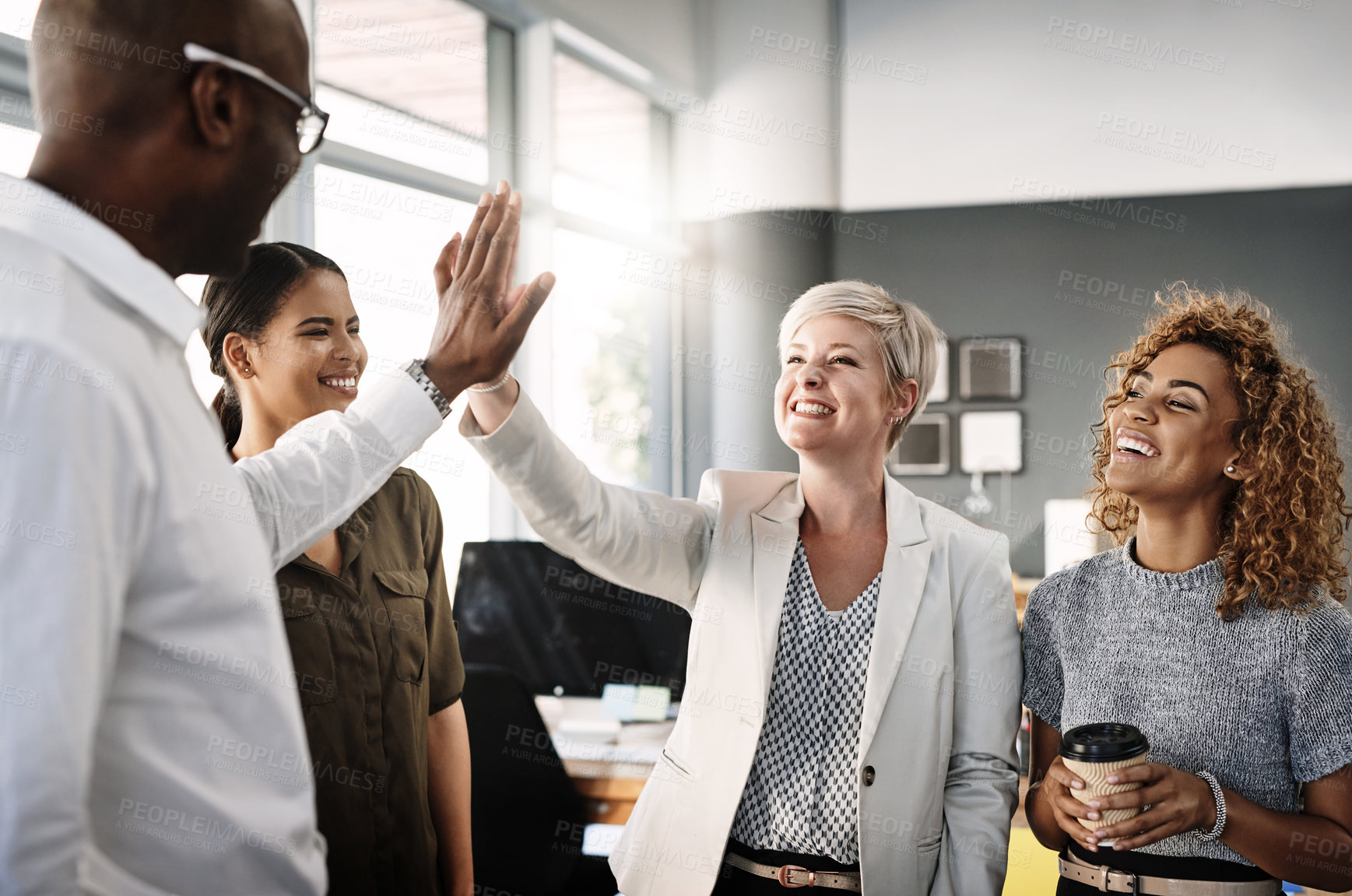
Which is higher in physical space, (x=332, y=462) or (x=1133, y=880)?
(x=332, y=462)

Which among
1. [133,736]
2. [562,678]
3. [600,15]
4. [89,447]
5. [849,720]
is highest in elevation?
[600,15]

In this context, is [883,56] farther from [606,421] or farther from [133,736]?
[133,736]

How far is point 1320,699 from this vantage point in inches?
59.0

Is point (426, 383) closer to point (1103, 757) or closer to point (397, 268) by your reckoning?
point (1103, 757)

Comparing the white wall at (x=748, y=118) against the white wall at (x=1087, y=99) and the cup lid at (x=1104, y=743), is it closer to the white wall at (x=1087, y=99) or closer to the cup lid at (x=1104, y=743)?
the white wall at (x=1087, y=99)

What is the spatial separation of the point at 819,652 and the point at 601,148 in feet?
15.3

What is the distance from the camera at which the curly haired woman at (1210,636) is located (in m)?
1.49

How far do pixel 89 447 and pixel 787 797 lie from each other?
4.23 ft

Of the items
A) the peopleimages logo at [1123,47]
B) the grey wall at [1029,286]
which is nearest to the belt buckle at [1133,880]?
the grey wall at [1029,286]

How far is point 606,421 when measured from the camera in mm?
5949

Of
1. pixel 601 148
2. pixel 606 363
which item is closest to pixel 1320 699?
pixel 606 363

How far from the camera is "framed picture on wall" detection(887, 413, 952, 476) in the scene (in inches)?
259

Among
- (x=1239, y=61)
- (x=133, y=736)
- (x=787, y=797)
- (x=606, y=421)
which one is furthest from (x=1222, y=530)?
(x=1239, y=61)

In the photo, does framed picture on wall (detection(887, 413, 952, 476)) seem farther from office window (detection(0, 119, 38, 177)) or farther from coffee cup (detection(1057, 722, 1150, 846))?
coffee cup (detection(1057, 722, 1150, 846))
